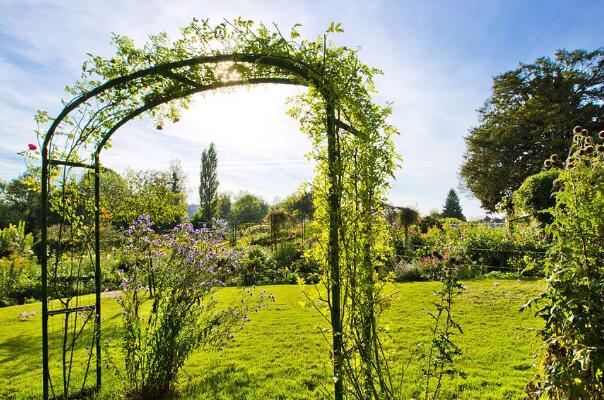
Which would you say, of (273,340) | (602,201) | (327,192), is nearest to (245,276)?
(273,340)

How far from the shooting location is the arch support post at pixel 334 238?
2504mm

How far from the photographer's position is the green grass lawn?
375 cm

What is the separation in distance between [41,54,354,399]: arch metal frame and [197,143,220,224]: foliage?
104 feet

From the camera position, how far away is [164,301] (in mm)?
3668

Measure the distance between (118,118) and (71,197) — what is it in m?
0.93

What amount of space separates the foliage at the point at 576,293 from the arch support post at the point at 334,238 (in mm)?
1168

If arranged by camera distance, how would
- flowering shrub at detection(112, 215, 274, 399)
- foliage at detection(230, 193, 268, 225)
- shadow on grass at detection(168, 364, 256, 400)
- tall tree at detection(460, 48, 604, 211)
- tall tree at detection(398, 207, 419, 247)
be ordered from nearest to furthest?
flowering shrub at detection(112, 215, 274, 399)
shadow on grass at detection(168, 364, 256, 400)
tall tree at detection(398, 207, 419, 247)
tall tree at detection(460, 48, 604, 211)
foliage at detection(230, 193, 268, 225)

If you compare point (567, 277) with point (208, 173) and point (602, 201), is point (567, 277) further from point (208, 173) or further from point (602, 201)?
point (208, 173)

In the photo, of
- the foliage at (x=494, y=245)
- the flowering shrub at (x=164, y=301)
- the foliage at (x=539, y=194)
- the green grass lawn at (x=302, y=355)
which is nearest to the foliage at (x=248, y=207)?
the foliage at (x=494, y=245)

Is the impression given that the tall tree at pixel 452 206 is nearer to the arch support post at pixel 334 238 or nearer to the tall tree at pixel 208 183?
the tall tree at pixel 208 183

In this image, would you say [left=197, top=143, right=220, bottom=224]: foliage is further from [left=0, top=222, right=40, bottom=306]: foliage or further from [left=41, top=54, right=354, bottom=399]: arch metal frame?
[left=41, top=54, right=354, bottom=399]: arch metal frame

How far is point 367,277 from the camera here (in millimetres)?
2432

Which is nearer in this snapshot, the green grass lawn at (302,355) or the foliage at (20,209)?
the green grass lawn at (302,355)

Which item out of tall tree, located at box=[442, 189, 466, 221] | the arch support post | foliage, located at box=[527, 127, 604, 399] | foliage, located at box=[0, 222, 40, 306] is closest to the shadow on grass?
the arch support post
